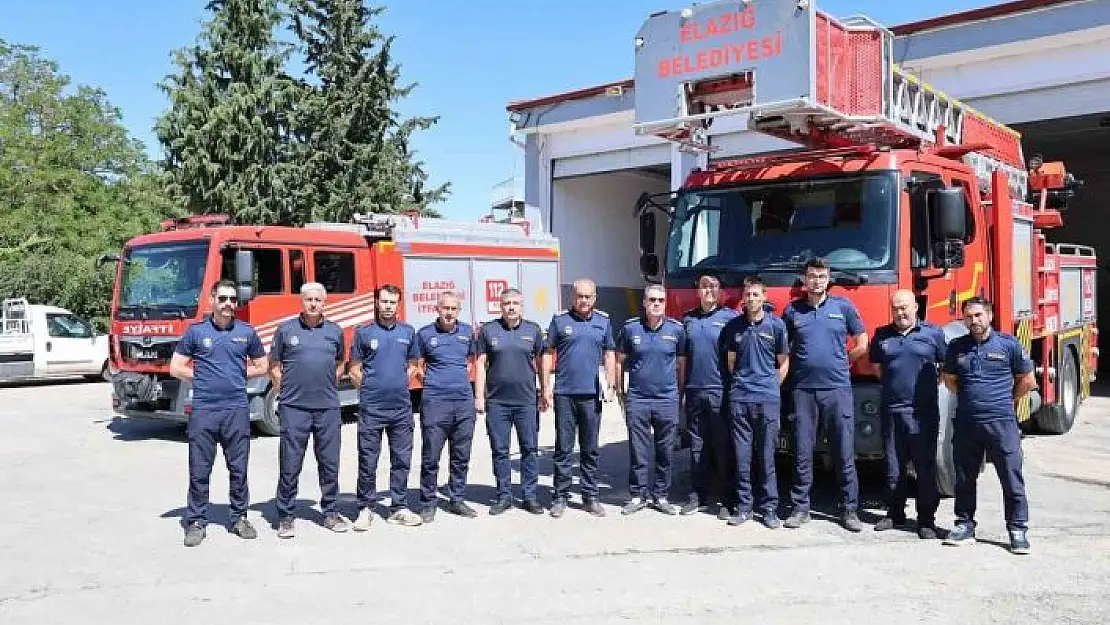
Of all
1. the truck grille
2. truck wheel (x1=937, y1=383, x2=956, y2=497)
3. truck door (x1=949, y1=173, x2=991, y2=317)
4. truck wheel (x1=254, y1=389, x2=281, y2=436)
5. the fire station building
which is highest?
the fire station building

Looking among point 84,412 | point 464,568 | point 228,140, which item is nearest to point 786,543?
point 464,568

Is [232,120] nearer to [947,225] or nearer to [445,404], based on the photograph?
[445,404]

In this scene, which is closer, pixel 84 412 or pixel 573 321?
pixel 573 321

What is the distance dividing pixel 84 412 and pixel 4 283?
12200mm

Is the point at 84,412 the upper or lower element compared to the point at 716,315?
lower

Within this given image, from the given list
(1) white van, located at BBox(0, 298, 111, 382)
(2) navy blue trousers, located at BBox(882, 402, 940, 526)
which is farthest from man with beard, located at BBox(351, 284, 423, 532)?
(1) white van, located at BBox(0, 298, 111, 382)

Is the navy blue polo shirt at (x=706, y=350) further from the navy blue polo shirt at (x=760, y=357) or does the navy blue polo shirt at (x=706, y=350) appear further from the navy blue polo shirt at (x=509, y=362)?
the navy blue polo shirt at (x=509, y=362)

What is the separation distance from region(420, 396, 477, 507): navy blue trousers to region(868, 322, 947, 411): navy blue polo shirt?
2879 millimetres

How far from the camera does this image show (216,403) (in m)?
6.21

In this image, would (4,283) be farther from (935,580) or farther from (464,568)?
(935,580)

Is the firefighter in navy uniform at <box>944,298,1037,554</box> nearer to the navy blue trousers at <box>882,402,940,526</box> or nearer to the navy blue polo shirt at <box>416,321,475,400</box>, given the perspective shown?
the navy blue trousers at <box>882,402,940,526</box>

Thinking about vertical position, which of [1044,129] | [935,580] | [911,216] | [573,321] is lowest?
[935,580]

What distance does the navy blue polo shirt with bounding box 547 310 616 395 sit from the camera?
22.6 feet

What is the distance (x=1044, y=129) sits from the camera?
17594 millimetres
